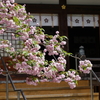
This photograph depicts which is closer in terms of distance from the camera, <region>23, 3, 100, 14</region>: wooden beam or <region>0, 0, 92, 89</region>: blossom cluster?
<region>0, 0, 92, 89</region>: blossom cluster

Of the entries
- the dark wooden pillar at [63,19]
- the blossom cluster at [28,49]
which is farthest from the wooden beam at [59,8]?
the blossom cluster at [28,49]

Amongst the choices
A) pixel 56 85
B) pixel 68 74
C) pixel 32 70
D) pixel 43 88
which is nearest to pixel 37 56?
pixel 32 70

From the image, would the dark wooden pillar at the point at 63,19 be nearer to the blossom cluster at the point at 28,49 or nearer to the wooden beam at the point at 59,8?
the wooden beam at the point at 59,8

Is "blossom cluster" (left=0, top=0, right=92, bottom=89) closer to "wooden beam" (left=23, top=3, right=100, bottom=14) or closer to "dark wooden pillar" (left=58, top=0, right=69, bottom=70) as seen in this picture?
"wooden beam" (left=23, top=3, right=100, bottom=14)

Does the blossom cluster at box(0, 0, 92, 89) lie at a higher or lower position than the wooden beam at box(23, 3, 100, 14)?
lower

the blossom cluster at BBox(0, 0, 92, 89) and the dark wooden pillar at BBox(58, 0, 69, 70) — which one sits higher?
the dark wooden pillar at BBox(58, 0, 69, 70)

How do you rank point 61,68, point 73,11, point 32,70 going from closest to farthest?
1. point 32,70
2. point 61,68
3. point 73,11

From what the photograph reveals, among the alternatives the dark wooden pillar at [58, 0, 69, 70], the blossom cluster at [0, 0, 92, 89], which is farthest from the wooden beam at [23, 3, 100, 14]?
the blossom cluster at [0, 0, 92, 89]

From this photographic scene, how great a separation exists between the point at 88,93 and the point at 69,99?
0.50 metres

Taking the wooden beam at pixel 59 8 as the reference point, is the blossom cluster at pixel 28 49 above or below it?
below

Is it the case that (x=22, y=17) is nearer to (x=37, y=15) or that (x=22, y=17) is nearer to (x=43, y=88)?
(x=43, y=88)

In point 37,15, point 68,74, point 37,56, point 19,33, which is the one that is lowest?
point 68,74

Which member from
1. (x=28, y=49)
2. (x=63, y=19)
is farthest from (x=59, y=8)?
(x=28, y=49)

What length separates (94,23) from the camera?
10.1 metres
